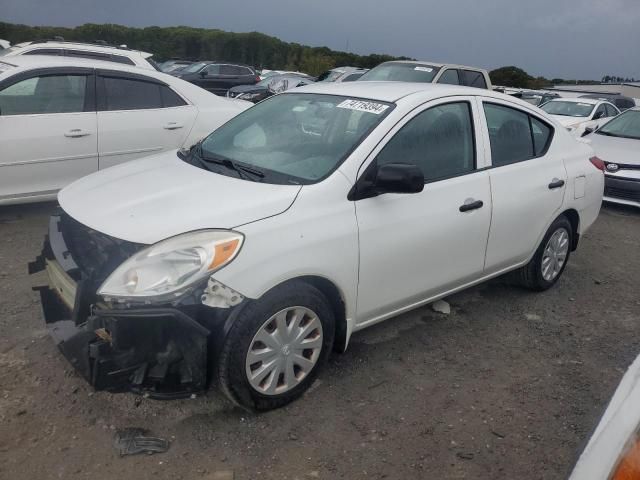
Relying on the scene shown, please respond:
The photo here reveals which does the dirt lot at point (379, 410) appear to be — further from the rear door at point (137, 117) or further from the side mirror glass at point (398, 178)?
the rear door at point (137, 117)

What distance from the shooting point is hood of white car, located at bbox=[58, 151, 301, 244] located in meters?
2.78

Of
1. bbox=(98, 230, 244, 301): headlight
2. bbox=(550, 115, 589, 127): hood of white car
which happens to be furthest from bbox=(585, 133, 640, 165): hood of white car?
bbox=(98, 230, 244, 301): headlight

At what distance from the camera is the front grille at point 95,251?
2723mm

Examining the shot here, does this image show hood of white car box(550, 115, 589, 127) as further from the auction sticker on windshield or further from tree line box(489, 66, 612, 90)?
tree line box(489, 66, 612, 90)

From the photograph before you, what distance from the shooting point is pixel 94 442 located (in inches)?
109

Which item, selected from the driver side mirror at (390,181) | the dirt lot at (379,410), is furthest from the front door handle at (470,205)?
the dirt lot at (379,410)

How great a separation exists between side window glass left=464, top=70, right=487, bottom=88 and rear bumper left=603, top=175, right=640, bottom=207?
11.9ft

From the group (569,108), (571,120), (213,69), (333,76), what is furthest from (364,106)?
(213,69)

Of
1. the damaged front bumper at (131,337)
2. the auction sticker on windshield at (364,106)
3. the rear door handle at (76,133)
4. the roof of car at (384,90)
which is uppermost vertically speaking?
the roof of car at (384,90)

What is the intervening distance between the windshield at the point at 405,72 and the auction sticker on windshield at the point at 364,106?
22.8 ft

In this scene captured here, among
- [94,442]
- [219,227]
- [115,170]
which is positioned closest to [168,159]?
[115,170]

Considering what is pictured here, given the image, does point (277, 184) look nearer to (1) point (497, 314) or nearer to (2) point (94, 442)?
(2) point (94, 442)

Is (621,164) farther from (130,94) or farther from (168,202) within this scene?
(168,202)

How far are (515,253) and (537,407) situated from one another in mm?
1328
